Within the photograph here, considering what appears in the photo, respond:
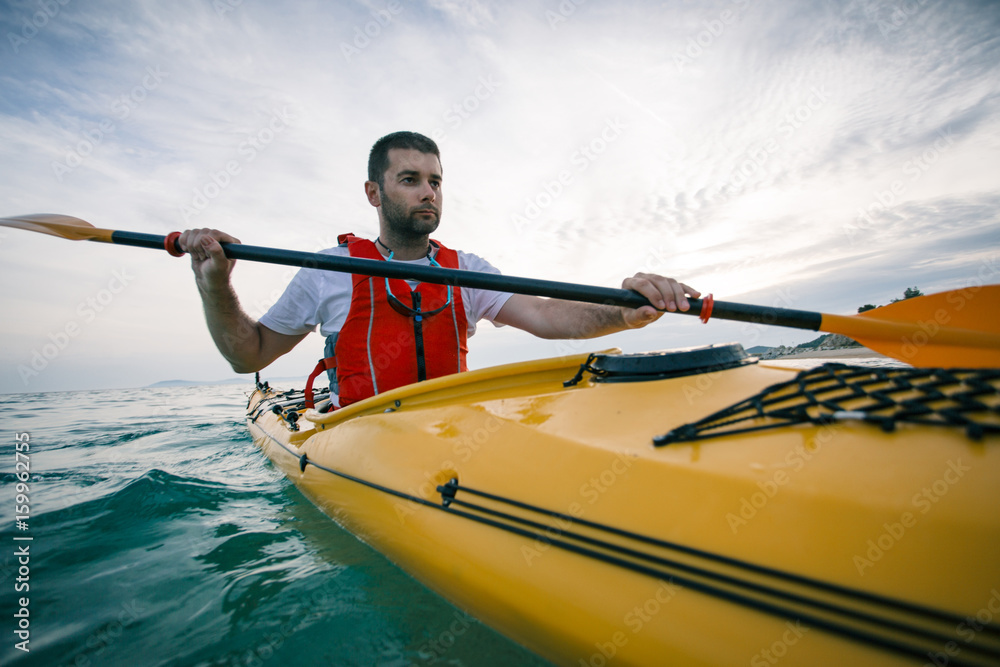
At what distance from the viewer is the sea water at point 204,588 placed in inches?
59.2

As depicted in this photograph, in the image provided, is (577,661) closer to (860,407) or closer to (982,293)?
(860,407)

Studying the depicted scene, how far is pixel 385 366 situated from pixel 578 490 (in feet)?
5.84

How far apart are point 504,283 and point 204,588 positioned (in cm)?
203

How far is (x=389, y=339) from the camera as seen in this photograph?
2723mm

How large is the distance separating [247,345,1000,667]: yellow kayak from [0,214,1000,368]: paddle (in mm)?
574

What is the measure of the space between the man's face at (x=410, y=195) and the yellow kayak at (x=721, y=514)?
5.71 ft

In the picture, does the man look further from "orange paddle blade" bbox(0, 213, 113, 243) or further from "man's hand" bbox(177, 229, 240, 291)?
"orange paddle blade" bbox(0, 213, 113, 243)

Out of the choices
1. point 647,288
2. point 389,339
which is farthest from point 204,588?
point 647,288

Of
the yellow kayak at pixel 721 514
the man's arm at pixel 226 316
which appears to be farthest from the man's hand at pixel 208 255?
the yellow kayak at pixel 721 514

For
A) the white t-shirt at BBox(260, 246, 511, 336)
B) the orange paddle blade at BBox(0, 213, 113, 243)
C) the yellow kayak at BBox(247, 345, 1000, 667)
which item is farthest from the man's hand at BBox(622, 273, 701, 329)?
the orange paddle blade at BBox(0, 213, 113, 243)

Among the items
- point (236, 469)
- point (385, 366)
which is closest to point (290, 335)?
point (385, 366)

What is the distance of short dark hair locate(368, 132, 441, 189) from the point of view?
3.16 metres

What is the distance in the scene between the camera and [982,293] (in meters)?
2.06

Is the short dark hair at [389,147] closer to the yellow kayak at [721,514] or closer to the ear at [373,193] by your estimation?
the ear at [373,193]
